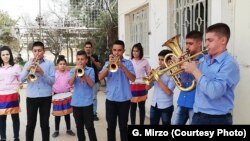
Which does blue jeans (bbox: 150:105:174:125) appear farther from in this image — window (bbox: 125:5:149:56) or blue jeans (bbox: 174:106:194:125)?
window (bbox: 125:5:149:56)

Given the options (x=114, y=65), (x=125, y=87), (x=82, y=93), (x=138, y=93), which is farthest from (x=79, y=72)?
(x=138, y=93)

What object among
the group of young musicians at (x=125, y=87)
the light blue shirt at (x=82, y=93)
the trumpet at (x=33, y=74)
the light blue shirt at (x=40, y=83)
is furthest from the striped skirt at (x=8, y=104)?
the light blue shirt at (x=82, y=93)

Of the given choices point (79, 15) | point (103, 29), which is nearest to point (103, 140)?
point (103, 29)

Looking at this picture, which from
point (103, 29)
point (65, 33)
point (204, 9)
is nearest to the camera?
point (204, 9)

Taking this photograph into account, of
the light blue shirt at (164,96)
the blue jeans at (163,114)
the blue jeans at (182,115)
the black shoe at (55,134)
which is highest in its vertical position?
the light blue shirt at (164,96)

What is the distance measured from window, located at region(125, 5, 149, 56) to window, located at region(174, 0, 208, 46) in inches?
72.9

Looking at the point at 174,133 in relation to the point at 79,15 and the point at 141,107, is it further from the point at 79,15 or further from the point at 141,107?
the point at 79,15

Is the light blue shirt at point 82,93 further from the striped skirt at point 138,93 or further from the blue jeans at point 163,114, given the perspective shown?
the striped skirt at point 138,93

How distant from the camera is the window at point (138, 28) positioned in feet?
25.1

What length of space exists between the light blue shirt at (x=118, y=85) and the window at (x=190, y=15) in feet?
4.51

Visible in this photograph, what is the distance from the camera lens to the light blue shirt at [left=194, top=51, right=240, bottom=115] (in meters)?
2.48

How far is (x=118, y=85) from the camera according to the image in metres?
4.27

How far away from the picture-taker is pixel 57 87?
5.51 m

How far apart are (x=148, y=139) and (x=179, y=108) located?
1.86 metres
